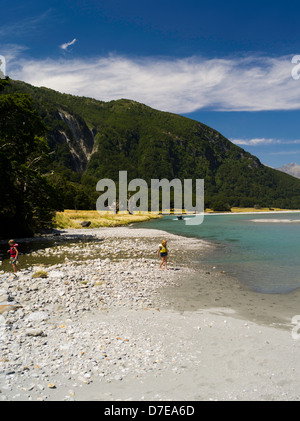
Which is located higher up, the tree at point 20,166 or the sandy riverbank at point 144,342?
the tree at point 20,166

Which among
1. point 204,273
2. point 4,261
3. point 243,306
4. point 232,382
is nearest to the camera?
point 232,382

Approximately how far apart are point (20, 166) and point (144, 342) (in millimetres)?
29347

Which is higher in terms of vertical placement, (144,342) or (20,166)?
(20,166)

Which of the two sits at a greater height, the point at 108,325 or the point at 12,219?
the point at 12,219

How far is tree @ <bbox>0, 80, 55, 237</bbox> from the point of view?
31344mm

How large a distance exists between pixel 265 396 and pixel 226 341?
9.63 ft

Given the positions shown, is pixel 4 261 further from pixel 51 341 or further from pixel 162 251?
pixel 51 341

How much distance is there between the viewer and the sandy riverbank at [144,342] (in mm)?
7215

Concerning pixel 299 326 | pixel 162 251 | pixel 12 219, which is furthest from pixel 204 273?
pixel 12 219

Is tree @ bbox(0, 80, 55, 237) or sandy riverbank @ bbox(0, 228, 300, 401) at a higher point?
tree @ bbox(0, 80, 55, 237)

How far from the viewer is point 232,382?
24.6 feet

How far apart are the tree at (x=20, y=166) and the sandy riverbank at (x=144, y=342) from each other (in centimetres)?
2031

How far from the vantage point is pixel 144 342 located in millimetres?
9586

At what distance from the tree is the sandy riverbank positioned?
66.6 feet
